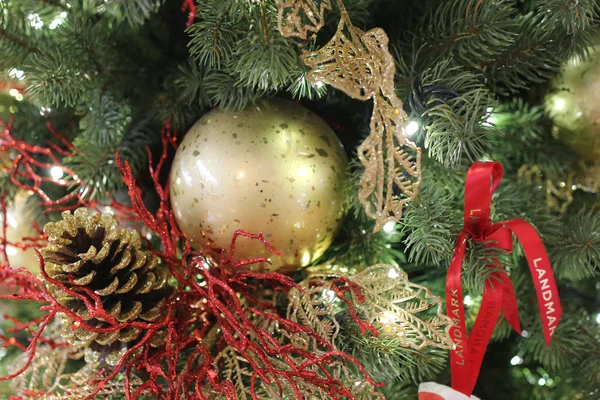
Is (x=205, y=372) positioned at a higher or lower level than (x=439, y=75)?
lower

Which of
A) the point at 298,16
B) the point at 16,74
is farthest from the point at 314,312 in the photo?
the point at 16,74

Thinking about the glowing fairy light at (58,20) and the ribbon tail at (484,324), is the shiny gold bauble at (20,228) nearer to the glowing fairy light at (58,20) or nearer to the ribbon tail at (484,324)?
the glowing fairy light at (58,20)

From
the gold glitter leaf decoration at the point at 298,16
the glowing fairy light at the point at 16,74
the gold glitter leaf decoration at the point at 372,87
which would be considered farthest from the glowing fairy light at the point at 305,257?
the glowing fairy light at the point at 16,74

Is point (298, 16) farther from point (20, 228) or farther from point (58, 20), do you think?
point (20, 228)

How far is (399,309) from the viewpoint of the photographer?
486mm

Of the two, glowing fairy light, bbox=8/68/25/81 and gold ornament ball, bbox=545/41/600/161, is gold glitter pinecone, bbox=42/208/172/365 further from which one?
gold ornament ball, bbox=545/41/600/161

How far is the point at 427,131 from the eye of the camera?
1.54 ft

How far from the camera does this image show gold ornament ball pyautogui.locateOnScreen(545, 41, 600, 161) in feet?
1.94

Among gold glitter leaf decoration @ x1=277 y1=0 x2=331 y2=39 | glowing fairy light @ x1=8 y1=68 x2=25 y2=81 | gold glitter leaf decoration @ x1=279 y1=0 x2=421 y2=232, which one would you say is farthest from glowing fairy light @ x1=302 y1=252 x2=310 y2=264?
glowing fairy light @ x1=8 y1=68 x2=25 y2=81

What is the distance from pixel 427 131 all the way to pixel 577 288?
1.27 feet

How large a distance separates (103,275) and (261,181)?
18 cm

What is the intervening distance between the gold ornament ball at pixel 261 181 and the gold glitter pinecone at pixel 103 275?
0.23ft

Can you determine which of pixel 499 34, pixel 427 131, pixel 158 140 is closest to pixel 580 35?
pixel 499 34

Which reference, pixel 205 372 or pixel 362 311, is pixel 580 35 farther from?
pixel 205 372
